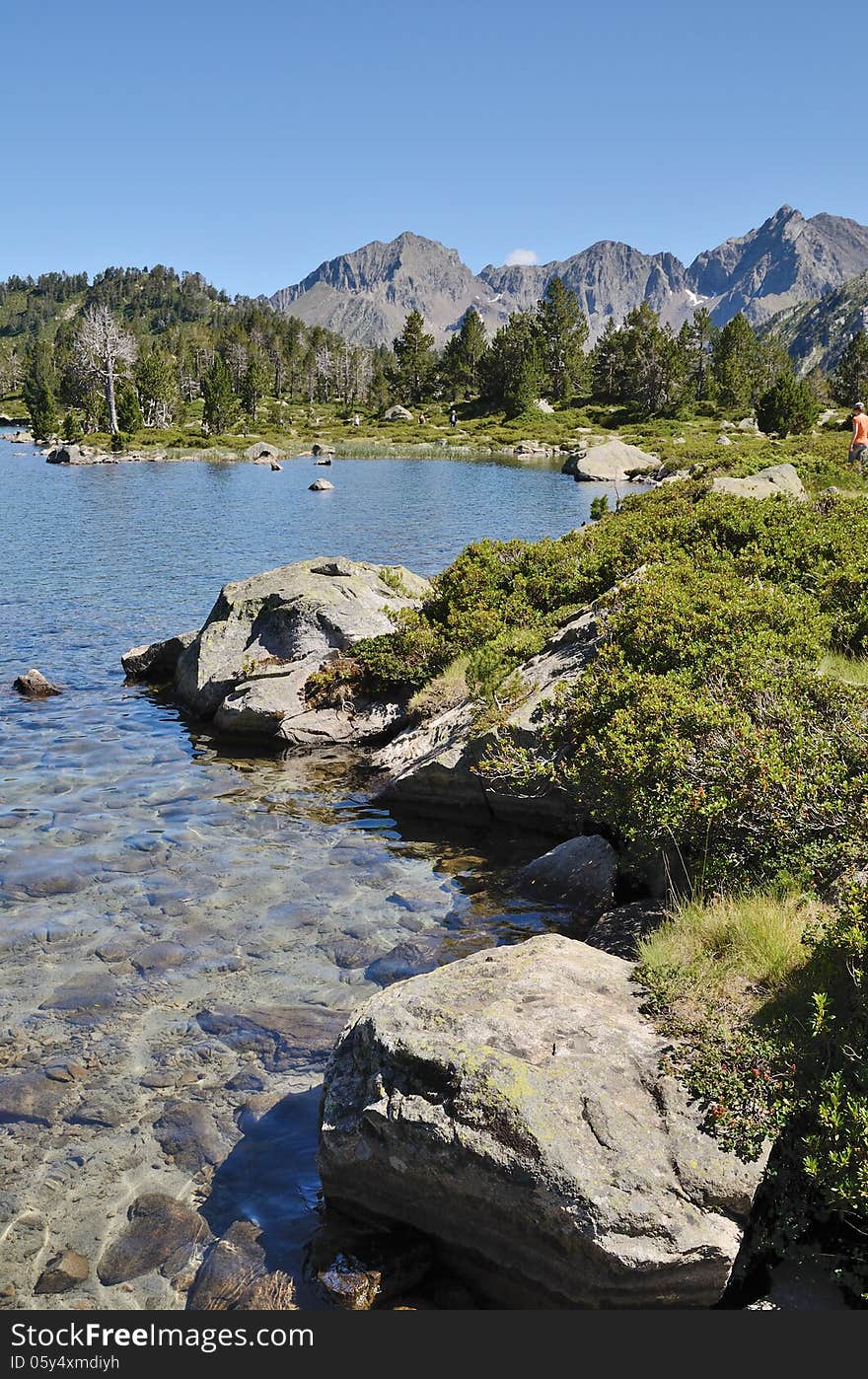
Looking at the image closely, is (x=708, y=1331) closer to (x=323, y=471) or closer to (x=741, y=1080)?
(x=741, y=1080)

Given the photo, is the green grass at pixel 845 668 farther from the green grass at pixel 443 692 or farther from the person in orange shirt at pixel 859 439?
→ the person in orange shirt at pixel 859 439

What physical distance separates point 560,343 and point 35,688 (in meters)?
167

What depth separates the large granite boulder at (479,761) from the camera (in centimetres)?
1380

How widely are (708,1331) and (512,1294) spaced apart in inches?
49.6

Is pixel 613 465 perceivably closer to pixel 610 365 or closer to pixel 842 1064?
pixel 842 1064

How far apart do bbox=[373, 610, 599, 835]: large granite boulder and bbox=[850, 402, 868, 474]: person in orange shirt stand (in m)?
20.8

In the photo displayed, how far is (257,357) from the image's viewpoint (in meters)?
176

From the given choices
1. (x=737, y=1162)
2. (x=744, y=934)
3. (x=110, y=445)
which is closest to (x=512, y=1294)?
(x=737, y=1162)

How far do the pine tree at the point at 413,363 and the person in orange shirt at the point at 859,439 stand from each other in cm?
15001

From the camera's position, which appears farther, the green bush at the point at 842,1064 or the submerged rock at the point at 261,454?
the submerged rock at the point at 261,454

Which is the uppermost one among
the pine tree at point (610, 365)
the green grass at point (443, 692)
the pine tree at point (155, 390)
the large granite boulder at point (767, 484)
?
the pine tree at point (610, 365)

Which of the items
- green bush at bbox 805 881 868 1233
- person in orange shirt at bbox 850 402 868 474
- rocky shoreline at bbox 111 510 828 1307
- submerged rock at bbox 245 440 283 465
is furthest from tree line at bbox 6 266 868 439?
rocky shoreline at bbox 111 510 828 1307

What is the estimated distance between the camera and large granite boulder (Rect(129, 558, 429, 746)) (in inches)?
745

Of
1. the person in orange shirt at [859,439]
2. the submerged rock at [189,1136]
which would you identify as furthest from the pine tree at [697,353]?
the submerged rock at [189,1136]
